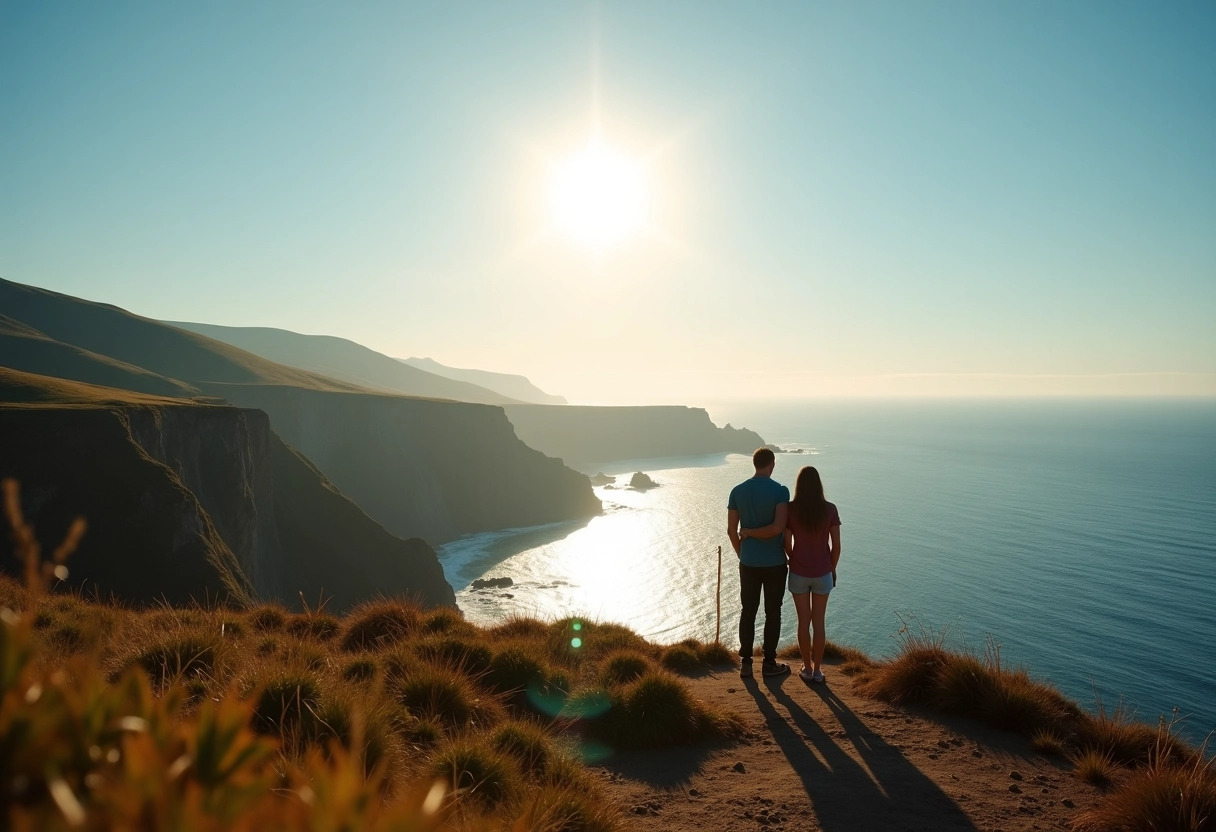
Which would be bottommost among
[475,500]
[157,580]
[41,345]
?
[475,500]

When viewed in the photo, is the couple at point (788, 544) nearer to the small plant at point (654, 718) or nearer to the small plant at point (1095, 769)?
the small plant at point (654, 718)

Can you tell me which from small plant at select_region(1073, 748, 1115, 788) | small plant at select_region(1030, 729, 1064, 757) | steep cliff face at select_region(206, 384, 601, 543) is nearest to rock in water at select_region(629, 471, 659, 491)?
steep cliff face at select_region(206, 384, 601, 543)

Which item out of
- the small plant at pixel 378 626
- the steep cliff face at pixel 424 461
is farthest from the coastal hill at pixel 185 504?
the steep cliff face at pixel 424 461

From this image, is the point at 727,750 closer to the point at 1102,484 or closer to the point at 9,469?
the point at 9,469

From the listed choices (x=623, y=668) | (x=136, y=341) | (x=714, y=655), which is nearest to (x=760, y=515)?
(x=623, y=668)

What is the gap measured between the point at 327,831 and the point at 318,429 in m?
97.6

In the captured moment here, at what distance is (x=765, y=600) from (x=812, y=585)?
2.32 ft

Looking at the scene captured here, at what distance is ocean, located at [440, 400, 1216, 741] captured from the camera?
155 ft

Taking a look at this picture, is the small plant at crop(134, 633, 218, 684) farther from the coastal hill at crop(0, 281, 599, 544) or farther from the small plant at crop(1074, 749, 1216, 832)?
the coastal hill at crop(0, 281, 599, 544)

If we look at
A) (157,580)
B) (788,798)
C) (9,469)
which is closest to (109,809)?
(788,798)

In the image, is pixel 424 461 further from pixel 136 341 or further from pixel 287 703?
pixel 287 703

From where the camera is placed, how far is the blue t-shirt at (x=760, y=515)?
9.56 meters

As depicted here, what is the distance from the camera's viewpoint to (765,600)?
380 inches

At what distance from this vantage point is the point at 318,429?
9062 centimetres
